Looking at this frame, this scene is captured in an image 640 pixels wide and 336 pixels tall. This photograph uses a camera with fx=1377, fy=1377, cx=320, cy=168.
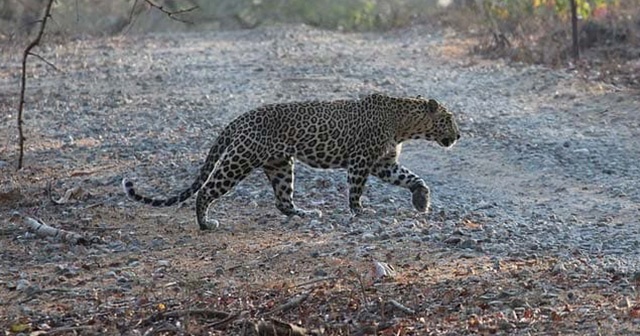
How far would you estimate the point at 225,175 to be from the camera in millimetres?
10398

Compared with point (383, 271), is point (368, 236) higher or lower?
lower

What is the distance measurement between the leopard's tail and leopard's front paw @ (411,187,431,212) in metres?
1.57

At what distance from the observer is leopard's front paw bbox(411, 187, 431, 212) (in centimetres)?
1088

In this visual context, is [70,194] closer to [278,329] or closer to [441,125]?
[441,125]

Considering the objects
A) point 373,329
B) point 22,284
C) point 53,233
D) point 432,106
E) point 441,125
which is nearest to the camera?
point 373,329

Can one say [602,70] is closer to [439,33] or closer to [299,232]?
[439,33]

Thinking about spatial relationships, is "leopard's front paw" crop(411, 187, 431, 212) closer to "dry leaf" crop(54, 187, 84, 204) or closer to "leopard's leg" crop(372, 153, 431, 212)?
"leopard's leg" crop(372, 153, 431, 212)

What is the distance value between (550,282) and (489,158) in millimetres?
5099

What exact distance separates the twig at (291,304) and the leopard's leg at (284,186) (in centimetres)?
278

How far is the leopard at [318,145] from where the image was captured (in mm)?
10445

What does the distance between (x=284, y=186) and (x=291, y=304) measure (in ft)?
9.90

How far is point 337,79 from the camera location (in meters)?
19.0

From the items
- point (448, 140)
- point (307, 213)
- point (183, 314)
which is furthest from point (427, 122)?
point (183, 314)

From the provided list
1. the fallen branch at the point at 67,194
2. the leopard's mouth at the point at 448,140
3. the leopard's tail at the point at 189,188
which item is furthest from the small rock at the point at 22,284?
the leopard's mouth at the point at 448,140
